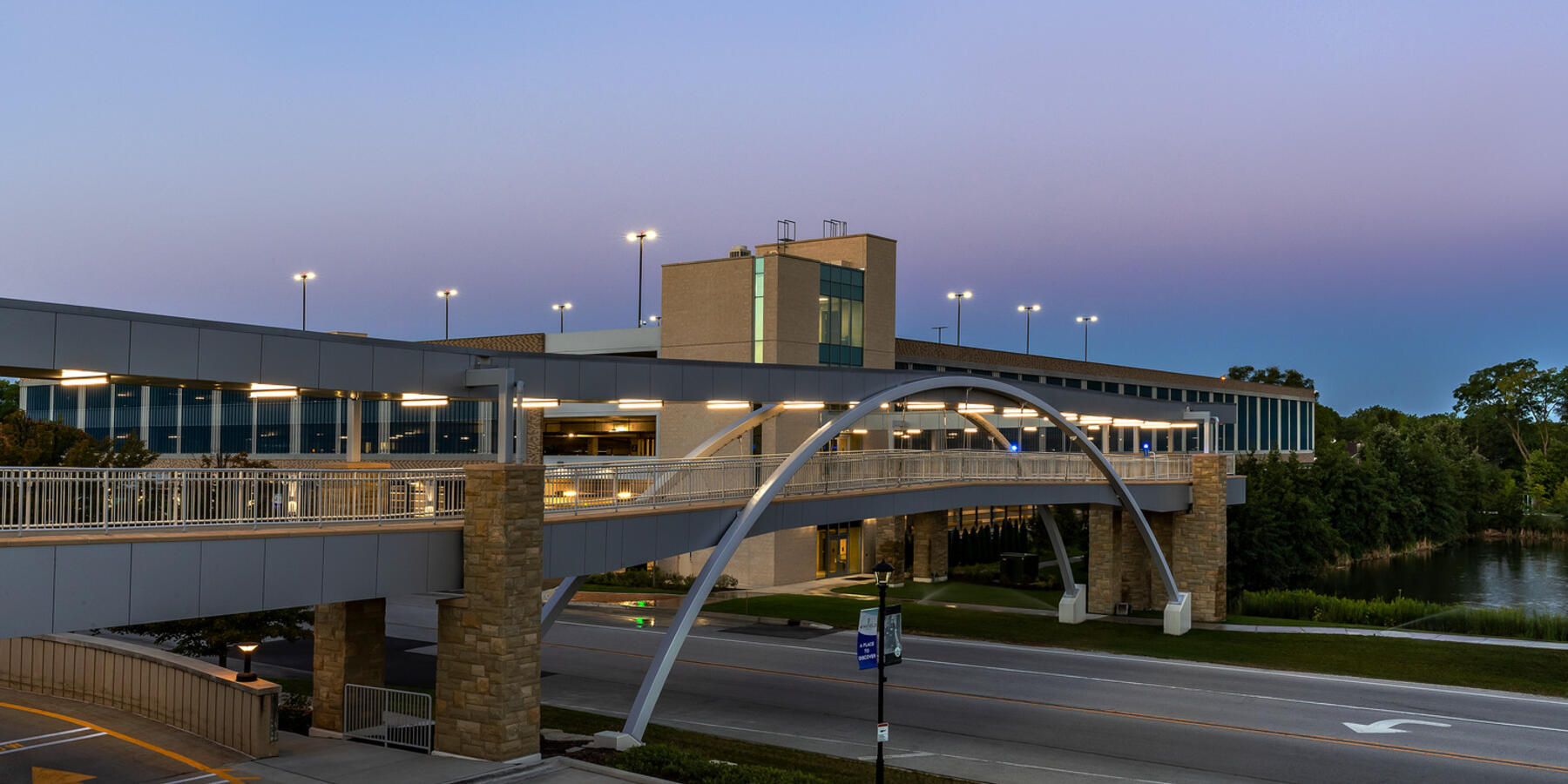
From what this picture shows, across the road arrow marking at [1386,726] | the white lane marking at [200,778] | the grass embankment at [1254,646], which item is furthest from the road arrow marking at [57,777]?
the road arrow marking at [1386,726]

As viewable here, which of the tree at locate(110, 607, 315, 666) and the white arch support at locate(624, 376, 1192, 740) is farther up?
the white arch support at locate(624, 376, 1192, 740)

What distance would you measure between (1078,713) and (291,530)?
17.2 meters

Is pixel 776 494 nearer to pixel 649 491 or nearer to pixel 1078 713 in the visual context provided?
pixel 649 491

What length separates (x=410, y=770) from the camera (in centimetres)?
1812

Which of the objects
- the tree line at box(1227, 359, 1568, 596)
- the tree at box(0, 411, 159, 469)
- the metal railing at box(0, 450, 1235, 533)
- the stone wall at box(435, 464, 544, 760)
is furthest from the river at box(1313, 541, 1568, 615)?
the tree at box(0, 411, 159, 469)

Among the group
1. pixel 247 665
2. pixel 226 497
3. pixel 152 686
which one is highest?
pixel 226 497

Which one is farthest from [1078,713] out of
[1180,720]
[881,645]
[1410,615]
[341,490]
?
[1410,615]

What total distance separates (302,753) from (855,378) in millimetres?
→ 14927

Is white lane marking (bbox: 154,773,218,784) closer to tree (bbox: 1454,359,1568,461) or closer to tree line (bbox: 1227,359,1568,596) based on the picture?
tree line (bbox: 1227,359,1568,596)

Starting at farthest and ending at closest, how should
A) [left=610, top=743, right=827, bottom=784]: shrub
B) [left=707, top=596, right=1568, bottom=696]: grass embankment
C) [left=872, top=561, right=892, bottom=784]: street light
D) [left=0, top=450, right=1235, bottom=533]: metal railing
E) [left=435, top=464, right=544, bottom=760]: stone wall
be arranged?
[left=707, top=596, right=1568, bottom=696]: grass embankment → [left=435, top=464, right=544, bottom=760]: stone wall → [left=610, top=743, right=827, bottom=784]: shrub → [left=872, top=561, right=892, bottom=784]: street light → [left=0, top=450, right=1235, bottom=533]: metal railing

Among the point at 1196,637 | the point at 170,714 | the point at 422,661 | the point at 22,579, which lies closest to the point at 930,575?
the point at 1196,637

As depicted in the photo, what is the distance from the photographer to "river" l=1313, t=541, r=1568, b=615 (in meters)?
53.9

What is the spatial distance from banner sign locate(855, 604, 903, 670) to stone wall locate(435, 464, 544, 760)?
5371mm

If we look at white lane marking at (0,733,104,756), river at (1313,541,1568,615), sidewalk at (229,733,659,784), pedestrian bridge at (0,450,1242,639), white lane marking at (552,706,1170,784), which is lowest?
river at (1313,541,1568,615)
